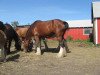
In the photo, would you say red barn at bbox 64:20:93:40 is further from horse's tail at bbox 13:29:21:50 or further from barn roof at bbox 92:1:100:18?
horse's tail at bbox 13:29:21:50

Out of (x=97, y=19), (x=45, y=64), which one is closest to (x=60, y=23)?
(x=45, y=64)

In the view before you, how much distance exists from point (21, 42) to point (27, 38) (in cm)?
152

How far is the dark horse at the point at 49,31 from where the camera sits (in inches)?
662

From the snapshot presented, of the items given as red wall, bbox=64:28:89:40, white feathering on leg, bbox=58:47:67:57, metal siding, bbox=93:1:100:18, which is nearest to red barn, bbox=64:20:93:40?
red wall, bbox=64:28:89:40

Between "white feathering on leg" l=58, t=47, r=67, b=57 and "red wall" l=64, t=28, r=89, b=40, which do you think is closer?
"white feathering on leg" l=58, t=47, r=67, b=57

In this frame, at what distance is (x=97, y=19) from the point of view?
30484 millimetres

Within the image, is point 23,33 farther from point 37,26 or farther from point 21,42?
point 37,26

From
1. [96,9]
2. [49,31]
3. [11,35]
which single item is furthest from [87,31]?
[49,31]

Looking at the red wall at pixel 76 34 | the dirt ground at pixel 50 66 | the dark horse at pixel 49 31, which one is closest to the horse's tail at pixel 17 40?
the dark horse at pixel 49 31

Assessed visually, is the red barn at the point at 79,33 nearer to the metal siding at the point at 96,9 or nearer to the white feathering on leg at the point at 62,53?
the metal siding at the point at 96,9

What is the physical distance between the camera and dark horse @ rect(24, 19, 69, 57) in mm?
16812

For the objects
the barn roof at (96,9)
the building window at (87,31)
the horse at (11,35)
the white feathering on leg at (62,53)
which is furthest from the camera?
the building window at (87,31)

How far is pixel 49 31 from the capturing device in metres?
17.4

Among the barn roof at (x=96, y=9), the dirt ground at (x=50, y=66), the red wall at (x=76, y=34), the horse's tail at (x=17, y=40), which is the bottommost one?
the red wall at (x=76, y=34)
